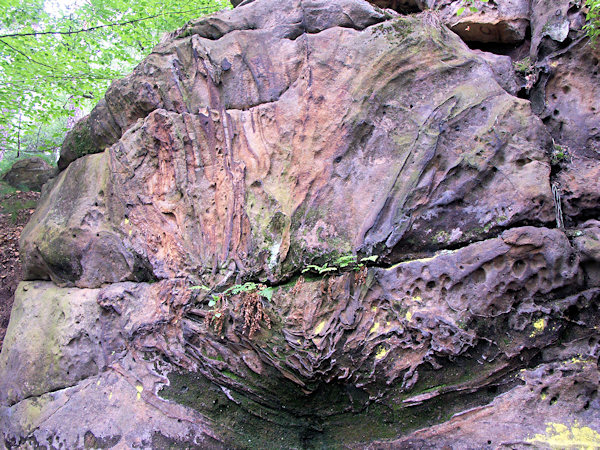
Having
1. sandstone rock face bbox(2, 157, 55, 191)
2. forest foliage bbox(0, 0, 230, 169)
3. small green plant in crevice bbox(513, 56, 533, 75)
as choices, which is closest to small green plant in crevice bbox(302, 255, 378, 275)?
small green plant in crevice bbox(513, 56, 533, 75)

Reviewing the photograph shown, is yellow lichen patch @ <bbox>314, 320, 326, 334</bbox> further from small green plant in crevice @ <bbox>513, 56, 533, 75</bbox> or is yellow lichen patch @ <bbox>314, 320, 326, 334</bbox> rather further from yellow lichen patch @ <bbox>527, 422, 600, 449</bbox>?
small green plant in crevice @ <bbox>513, 56, 533, 75</bbox>

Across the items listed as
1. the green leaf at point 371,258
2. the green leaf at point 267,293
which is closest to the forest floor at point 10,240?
the green leaf at point 267,293

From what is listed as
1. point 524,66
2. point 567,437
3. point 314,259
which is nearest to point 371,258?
point 314,259

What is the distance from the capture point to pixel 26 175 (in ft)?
27.6

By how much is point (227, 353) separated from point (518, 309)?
98.0 inches

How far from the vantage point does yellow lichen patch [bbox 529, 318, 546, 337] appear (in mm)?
A: 3424

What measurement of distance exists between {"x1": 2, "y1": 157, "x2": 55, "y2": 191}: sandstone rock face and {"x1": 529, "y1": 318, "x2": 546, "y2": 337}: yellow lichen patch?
8.34m

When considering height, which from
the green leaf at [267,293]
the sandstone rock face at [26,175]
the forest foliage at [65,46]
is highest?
the forest foliage at [65,46]

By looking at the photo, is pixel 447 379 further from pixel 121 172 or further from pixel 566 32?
pixel 121 172

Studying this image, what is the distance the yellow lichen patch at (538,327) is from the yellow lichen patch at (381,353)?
1.12 m

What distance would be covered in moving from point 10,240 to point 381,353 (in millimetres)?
6104

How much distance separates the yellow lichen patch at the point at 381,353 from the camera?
3.66 metres

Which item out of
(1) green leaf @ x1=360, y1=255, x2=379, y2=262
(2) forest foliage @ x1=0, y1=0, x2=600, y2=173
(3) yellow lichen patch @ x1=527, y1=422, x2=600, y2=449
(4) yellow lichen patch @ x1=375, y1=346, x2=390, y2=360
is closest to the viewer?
(3) yellow lichen patch @ x1=527, y1=422, x2=600, y2=449

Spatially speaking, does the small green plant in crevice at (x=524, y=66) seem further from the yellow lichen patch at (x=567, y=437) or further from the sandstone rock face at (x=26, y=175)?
the sandstone rock face at (x=26, y=175)
